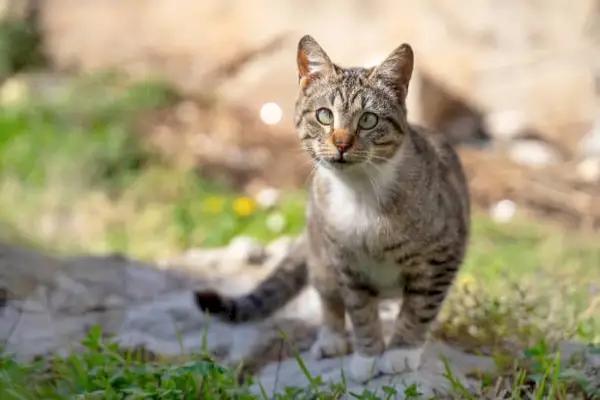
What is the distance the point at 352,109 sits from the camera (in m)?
2.38

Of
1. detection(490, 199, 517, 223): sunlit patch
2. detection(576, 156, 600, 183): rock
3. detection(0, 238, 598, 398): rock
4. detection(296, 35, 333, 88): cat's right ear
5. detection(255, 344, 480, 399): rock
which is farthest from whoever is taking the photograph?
detection(576, 156, 600, 183): rock

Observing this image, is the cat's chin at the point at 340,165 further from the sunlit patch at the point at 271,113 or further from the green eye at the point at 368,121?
the sunlit patch at the point at 271,113

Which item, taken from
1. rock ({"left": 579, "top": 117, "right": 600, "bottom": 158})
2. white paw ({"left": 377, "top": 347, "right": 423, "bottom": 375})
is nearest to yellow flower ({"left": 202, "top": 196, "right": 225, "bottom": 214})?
white paw ({"left": 377, "top": 347, "right": 423, "bottom": 375})

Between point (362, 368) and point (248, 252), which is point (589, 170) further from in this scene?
point (362, 368)

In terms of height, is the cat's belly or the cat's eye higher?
the cat's eye

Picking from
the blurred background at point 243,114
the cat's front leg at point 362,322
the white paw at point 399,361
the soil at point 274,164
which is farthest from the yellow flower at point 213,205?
the white paw at point 399,361

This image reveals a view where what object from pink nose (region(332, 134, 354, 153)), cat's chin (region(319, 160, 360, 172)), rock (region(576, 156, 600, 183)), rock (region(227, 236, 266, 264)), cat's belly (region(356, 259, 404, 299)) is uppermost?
pink nose (region(332, 134, 354, 153))

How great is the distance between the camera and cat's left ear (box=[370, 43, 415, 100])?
2.42 meters

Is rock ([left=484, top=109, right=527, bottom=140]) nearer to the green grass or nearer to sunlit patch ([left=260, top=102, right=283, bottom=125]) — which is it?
the green grass

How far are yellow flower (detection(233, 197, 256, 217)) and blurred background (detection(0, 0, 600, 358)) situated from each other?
0.04 feet

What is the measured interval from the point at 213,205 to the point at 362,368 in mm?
2466

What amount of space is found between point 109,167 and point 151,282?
83.0 inches

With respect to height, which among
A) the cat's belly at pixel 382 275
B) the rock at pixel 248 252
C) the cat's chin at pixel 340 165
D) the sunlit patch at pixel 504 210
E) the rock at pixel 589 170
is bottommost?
the sunlit patch at pixel 504 210

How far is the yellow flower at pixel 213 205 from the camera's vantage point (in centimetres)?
481
